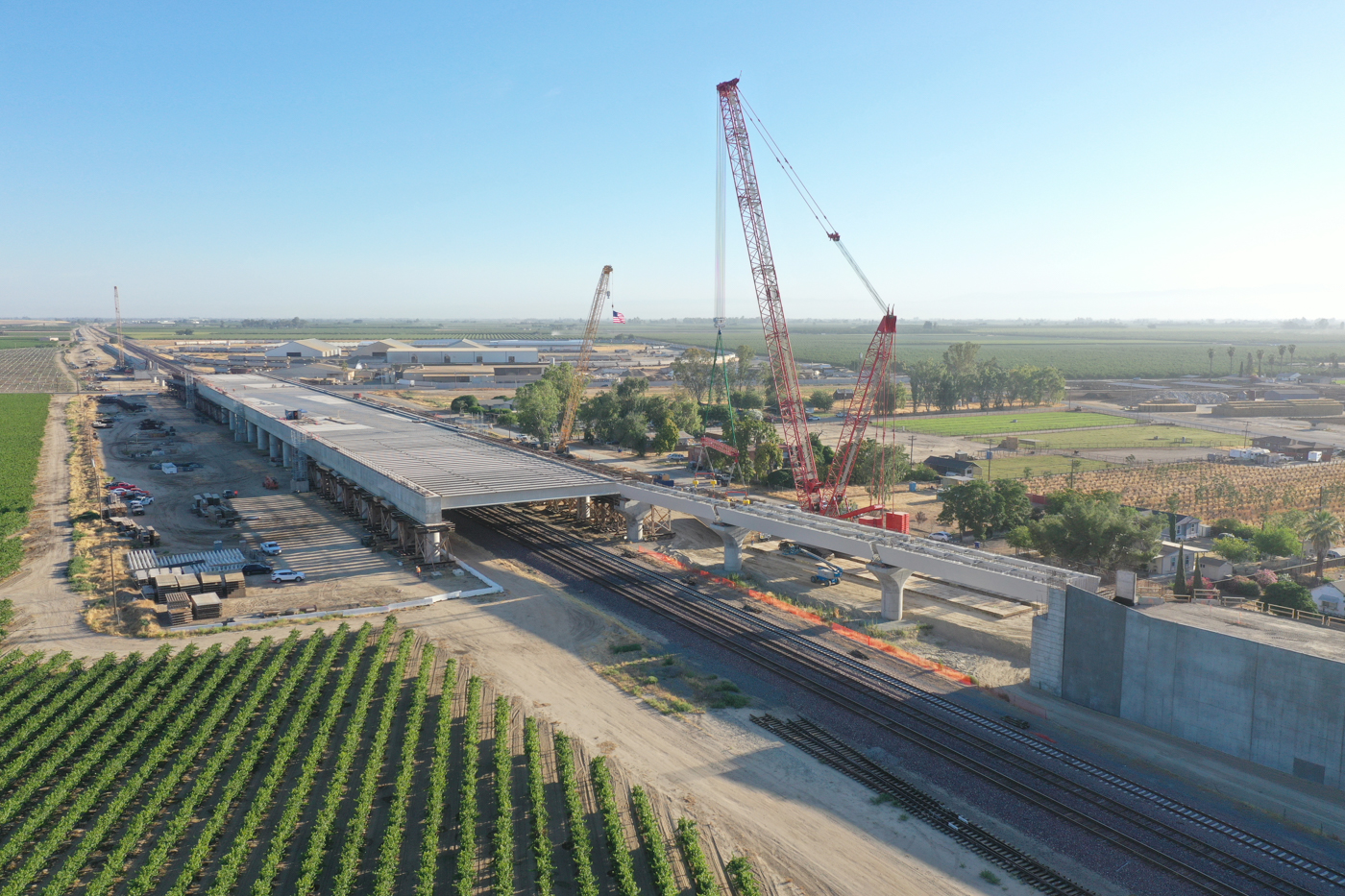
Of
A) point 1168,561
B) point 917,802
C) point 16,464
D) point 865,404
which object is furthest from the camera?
point 16,464

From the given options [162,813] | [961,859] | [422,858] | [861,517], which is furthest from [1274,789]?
[162,813]

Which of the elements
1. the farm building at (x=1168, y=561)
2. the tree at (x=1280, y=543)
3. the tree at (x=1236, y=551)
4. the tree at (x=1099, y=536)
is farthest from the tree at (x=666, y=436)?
the tree at (x=1280, y=543)

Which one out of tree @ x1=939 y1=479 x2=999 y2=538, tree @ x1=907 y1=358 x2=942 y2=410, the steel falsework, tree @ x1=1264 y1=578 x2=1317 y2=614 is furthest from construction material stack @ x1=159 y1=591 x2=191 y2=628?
tree @ x1=907 y1=358 x2=942 y2=410

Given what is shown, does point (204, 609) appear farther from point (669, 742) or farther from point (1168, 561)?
point (1168, 561)

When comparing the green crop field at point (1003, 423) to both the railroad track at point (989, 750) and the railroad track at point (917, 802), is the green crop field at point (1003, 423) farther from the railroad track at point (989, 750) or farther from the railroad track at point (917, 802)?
the railroad track at point (917, 802)

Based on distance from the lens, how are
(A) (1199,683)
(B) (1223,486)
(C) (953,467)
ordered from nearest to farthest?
(A) (1199,683)
(B) (1223,486)
(C) (953,467)

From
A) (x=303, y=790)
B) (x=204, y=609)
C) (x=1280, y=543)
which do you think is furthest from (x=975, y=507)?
(x=204, y=609)
